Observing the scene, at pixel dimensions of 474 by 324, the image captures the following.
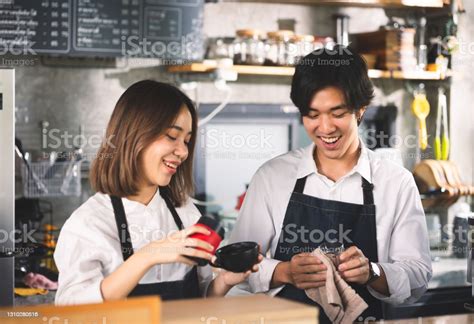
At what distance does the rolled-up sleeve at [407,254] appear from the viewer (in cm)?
247

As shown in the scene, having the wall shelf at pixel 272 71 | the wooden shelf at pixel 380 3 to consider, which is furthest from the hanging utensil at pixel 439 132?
the wooden shelf at pixel 380 3

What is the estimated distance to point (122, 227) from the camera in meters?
2.29

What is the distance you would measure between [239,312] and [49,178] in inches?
103

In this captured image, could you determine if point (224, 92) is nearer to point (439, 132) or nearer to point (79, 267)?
point (439, 132)

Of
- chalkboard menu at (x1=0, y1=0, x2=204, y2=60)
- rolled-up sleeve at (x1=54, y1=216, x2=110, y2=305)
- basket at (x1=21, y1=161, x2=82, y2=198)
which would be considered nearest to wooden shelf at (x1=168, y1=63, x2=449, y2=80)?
chalkboard menu at (x1=0, y1=0, x2=204, y2=60)

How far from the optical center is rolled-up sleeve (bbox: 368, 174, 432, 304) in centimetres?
247

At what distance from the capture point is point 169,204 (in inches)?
96.8

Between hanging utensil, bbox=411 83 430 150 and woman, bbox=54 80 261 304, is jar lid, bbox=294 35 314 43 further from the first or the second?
woman, bbox=54 80 261 304

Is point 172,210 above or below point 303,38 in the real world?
below

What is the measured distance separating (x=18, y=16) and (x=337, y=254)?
2.36 meters

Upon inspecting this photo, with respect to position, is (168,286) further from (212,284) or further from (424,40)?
(424,40)

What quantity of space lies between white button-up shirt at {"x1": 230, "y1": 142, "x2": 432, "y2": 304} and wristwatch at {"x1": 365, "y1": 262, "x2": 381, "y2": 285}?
0.33 ft

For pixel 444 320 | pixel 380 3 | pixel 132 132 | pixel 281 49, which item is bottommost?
pixel 444 320

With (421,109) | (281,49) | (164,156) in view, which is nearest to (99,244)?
(164,156)
